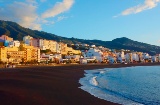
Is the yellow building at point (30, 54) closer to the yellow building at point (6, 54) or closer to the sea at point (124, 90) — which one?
the yellow building at point (6, 54)

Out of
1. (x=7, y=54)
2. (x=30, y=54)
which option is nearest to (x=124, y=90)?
(x=7, y=54)

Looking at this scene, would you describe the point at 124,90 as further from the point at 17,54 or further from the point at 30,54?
the point at 30,54

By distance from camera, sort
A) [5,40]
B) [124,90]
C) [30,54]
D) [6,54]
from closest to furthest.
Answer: [124,90] → [6,54] → [30,54] → [5,40]

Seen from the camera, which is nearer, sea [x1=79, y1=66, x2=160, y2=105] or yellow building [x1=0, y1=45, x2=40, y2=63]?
sea [x1=79, y1=66, x2=160, y2=105]

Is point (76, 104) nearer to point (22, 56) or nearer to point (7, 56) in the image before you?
point (7, 56)

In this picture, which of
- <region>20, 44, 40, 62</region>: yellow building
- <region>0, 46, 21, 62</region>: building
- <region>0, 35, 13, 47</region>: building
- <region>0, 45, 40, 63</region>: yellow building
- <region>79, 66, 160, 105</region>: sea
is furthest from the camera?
<region>0, 35, 13, 47</region>: building

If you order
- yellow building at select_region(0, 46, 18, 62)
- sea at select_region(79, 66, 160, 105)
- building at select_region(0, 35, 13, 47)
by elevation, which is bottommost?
sea at select_region(79, 66, 160, 105)

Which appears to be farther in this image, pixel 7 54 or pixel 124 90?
pixel 7 54

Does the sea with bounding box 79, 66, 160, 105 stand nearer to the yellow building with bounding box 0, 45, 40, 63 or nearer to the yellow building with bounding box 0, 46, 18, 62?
the yellow building with bounding box 0, 46, 18, 62

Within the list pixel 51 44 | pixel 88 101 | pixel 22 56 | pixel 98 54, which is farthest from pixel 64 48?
pixel 88 101

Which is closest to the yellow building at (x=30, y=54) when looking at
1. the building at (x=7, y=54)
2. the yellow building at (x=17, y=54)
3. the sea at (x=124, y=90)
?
the yellow building at (x=17, y=54)

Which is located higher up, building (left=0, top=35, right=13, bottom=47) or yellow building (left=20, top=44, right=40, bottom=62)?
building (left=0, top=35, right=13, bottom=47)

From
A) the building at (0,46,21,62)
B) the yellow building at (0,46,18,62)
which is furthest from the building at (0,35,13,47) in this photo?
the yellow building at (0,46,18,62)

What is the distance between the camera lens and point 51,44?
159 m
